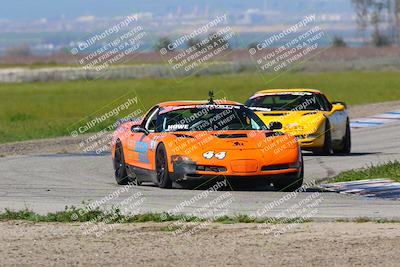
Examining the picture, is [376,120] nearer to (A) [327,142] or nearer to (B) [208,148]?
(A) [327,142]

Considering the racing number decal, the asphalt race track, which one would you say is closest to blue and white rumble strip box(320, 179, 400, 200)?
the asphalt race track

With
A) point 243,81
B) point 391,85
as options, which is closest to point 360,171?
point 391,85

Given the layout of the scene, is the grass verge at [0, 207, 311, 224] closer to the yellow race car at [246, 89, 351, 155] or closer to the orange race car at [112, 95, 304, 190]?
the orange race car at [112, 95, 304, 190]

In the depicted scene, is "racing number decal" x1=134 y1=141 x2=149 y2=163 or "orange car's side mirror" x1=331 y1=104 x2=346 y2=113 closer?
"racing number decal" x1=134 y1=141 x2=149 y2=163

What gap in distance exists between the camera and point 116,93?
218ft

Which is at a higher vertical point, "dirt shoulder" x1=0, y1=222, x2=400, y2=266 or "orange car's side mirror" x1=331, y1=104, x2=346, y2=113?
"dirt shoulder" x1=0, y1=222, x2=400, y2=266

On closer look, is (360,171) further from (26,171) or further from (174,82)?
(174,82)

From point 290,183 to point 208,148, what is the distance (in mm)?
1220

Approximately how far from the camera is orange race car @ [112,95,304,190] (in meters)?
17.1

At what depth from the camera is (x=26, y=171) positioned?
69.7ft

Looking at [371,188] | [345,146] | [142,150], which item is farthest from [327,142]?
→ [371,188]

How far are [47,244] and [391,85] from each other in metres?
52.0

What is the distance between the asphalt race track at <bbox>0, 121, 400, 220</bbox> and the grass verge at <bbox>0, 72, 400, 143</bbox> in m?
9.11

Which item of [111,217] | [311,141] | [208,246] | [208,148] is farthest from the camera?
[311,141]
